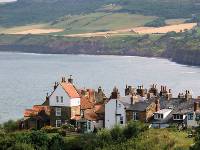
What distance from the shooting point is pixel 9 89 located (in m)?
150

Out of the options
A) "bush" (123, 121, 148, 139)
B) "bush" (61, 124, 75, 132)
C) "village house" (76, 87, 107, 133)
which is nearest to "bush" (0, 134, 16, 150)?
"bush" (61, 124, 75, 132)

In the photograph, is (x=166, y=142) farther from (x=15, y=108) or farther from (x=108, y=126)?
(x=15, y=108)

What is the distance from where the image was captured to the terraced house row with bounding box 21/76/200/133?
63.7 metres

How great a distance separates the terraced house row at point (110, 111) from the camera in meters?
63.7

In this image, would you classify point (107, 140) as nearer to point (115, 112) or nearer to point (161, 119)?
point (115, 112)

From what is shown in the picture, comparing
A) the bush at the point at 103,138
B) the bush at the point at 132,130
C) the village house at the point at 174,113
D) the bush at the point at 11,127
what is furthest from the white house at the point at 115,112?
the bush at the point at 11,127

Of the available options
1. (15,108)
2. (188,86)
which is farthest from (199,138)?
(188,86)

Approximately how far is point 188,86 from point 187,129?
8967 cm

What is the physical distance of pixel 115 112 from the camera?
64938mm

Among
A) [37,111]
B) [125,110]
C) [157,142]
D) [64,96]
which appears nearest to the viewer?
[157,142]

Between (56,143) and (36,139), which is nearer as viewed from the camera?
(56,143)

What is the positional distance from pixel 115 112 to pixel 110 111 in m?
0.49

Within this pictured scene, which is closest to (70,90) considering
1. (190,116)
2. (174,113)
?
(174,113)

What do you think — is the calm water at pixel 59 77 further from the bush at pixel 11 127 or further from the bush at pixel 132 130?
the bush at pixel 132 130
